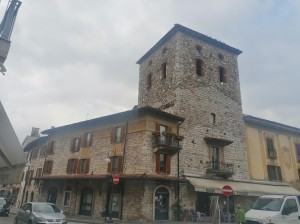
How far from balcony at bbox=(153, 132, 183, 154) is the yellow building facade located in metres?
10.2

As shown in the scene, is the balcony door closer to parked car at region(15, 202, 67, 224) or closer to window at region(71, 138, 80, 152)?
window at region(71, 138, 80, 152)

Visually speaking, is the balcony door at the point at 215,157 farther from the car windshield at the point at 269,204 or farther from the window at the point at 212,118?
the car windshield at the point at 269,204

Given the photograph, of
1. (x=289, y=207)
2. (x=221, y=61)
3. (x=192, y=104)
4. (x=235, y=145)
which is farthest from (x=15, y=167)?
(x=221, y=61)

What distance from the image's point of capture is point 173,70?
29391 mm

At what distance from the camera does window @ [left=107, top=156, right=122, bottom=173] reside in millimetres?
24094

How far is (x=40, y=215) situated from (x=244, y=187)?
1936 cm

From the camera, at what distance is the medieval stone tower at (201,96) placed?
26300 millimetres

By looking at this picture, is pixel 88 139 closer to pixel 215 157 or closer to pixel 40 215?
pixel 215 157

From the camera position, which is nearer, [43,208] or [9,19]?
[9,19]

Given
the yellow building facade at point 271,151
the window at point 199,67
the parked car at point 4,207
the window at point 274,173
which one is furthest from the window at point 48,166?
the window at point 274,173

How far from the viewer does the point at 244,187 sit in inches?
1027

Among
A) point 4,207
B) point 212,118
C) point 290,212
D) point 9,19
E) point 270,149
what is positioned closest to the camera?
point 9,19

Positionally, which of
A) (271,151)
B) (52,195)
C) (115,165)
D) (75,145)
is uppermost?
(271,151)

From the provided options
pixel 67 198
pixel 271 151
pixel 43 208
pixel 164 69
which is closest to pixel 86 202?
pixel 67 198
